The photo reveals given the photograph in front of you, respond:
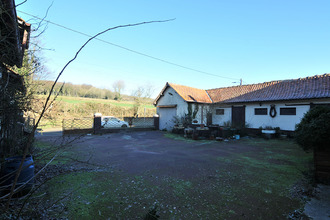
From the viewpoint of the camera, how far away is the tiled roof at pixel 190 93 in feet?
53.4

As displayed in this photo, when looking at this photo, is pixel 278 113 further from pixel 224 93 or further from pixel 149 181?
pixel 149 181

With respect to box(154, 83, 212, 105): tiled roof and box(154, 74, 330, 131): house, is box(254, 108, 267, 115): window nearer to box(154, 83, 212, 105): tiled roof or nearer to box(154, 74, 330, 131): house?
box(154, 74, 330, 131): house

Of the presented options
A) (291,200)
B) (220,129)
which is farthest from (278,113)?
(291,200)

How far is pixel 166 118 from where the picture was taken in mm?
17531

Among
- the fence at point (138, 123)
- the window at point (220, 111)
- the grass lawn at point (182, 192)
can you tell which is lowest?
the grass lawn at point (182, 192)

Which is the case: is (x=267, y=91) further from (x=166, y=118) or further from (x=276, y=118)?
(x=166, y=118)

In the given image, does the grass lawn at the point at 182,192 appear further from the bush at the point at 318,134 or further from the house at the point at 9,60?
the house at the point at 9,60

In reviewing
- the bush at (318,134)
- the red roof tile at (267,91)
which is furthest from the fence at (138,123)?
the bush at (318,134)

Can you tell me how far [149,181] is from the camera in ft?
14.0

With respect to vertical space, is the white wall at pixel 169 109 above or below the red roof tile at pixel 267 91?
below

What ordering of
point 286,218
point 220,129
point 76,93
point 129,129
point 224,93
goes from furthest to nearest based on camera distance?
point 76,93, point 224,93, point 129,129, point 220,129, point 286,218

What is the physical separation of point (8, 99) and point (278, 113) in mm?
14957

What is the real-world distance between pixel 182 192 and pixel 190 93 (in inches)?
574

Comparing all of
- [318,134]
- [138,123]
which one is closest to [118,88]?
[138,123]
